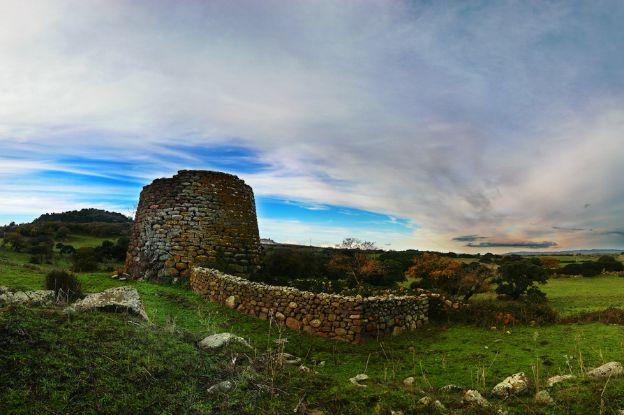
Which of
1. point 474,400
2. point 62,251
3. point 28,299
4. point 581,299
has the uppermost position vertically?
point 62,251

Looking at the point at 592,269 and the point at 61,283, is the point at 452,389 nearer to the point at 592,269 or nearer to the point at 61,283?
the point at 61,283

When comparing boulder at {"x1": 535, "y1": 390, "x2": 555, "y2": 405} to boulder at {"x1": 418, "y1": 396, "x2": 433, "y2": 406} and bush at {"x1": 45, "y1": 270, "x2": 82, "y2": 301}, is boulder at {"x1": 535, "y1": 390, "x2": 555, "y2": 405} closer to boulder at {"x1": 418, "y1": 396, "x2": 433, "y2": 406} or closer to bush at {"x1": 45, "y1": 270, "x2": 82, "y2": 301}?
boulder at {"x1": 418, "y1": 396, "x2": 433, "y2": 406}

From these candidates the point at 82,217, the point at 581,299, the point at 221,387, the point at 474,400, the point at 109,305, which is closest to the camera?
the point at 221,387

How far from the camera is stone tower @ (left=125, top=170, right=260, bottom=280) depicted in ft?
54.0

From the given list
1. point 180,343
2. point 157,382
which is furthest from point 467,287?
point 157,382

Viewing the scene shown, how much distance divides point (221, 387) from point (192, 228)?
1233 cm

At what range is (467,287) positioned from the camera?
17.2 metres

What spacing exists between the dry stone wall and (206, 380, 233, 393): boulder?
15.1 ft

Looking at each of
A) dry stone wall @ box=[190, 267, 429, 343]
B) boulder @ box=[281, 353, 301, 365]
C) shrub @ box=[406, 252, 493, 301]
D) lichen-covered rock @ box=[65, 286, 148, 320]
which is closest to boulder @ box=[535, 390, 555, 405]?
boulder @ box=[281, 353, 301, 365]

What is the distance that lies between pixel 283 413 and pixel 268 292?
22.8ft

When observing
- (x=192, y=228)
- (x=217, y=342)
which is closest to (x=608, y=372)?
(x=217, y=342)

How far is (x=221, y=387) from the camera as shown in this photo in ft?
17.1

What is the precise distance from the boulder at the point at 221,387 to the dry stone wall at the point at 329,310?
15.1ft

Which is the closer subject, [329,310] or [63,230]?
[329,310]
